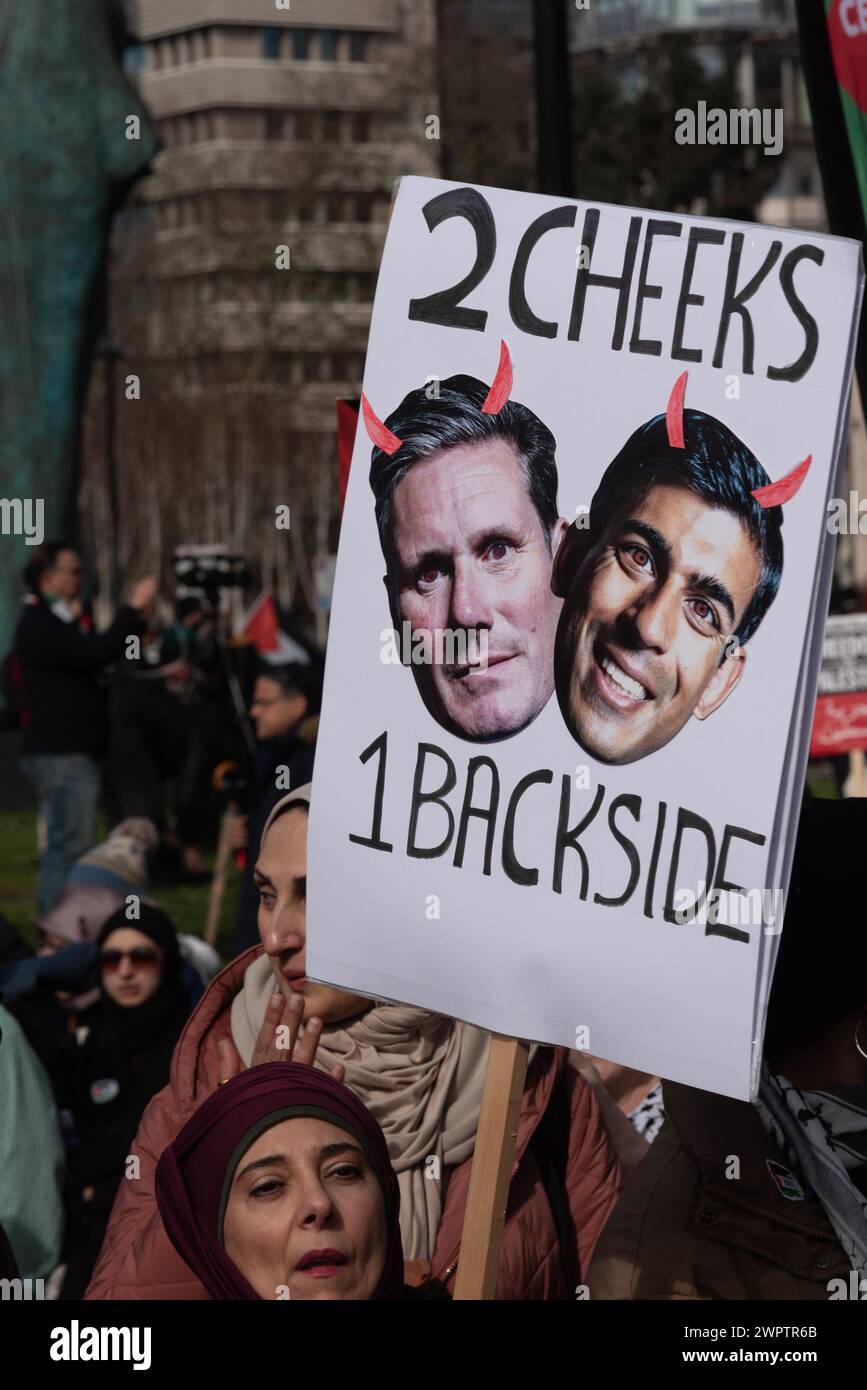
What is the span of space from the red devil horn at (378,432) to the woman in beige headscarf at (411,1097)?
0.67 m

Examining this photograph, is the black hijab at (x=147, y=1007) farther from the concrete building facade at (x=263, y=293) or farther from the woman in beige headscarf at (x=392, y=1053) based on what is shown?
the concrete building facade at (x=263, y=293)

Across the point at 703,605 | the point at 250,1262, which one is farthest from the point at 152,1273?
the point at 703,605

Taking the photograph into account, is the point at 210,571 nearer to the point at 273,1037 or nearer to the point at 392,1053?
the point at 392,1053

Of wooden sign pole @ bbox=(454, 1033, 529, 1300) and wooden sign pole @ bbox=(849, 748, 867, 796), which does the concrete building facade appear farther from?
wooden sign pole @ bbox=(454, 1033, 529, 1300)

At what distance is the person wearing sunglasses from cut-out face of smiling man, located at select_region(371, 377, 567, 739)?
7.34ft

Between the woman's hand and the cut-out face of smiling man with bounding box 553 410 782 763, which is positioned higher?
the cut-out face of smiling man with bounding box 553 410 782 763

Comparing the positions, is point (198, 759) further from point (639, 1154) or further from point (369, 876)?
point (369, 876)

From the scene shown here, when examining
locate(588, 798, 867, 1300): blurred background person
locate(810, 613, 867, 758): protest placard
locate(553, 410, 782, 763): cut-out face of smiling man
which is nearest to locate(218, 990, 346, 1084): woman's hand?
locate(588, 798, 867, 1300): blurred background person

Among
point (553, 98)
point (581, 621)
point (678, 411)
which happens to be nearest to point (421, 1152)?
point (581, 621)

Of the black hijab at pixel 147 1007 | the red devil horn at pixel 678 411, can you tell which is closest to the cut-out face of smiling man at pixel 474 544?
the red devil horn at pixel 678 411

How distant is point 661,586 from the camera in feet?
6.97

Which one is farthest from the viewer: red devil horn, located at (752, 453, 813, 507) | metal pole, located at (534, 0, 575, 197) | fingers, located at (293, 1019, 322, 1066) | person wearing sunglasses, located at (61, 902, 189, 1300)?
metal pole, located at (534, 0, 575, 197)

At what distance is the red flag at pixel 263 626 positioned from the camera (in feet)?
35.1

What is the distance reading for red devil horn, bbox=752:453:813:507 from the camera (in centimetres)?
201
